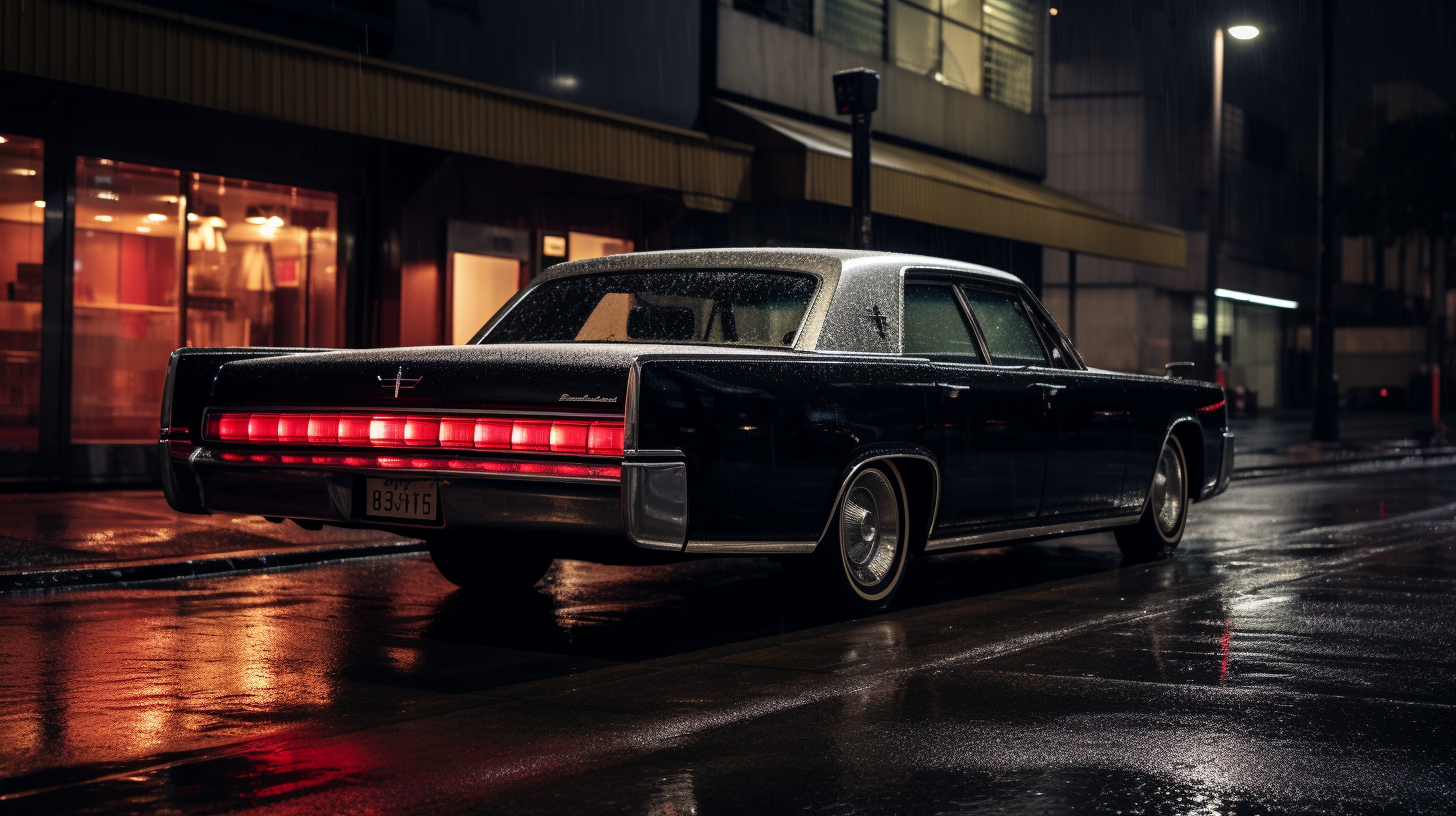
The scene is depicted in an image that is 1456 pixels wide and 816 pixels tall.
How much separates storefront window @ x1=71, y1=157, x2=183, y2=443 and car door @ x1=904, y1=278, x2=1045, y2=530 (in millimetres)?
8406

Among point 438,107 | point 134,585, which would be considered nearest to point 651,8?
point 438,107

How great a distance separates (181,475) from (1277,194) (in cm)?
5005

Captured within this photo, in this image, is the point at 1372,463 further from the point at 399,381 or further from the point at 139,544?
the point at 399,381

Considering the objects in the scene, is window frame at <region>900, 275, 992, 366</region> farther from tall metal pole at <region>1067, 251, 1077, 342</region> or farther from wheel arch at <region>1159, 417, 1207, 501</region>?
tall metal pole at <region>1067, 251, 1077, 342</region>

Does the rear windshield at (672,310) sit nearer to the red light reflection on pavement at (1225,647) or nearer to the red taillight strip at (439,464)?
the red taillight strip at (439,464)

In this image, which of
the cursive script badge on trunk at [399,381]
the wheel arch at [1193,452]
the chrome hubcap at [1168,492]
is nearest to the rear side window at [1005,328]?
the chrome hubcap at [1168,492]

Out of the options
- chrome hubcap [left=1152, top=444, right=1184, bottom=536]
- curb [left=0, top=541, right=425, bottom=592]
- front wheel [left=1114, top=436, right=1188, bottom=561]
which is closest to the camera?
curb [left=0, top=541, right=425, bottom=592]

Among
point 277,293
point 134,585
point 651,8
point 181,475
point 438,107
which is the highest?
point 651,8

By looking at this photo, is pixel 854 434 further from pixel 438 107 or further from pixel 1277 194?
pixel 1277 194

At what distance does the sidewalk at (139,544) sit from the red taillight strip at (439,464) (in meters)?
1.82

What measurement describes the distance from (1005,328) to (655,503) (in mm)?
3127

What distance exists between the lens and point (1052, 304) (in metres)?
43.5

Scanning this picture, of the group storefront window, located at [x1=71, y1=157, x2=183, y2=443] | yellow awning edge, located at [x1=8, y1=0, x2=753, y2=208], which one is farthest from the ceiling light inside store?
storefront window, located at [x1=71, y1=157, x2=183, y2=443]

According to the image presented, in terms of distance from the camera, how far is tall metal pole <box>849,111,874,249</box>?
14.2 m
